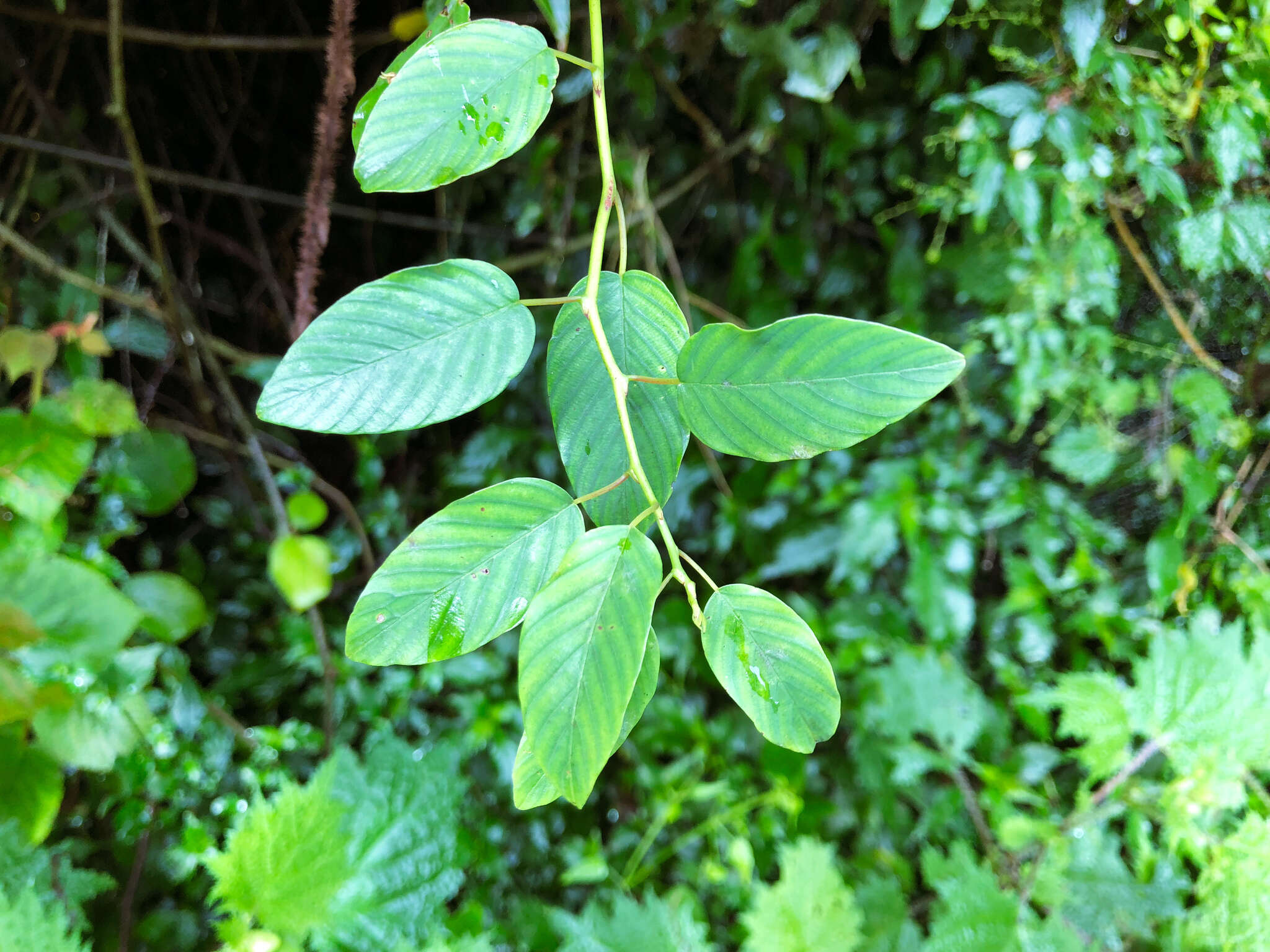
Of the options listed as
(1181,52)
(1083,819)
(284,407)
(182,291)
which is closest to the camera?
(284,407)

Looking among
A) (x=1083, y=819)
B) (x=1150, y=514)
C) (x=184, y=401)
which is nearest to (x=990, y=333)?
(x=1150, y=514)

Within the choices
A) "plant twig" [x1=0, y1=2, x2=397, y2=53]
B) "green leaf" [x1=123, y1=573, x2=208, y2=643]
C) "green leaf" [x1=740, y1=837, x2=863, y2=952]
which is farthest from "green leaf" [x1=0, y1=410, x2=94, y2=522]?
"green leaf" [x1=740, y1=837, x2=863, y2=952]

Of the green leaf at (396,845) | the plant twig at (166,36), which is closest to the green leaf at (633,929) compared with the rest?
the green leaf at (396,845)

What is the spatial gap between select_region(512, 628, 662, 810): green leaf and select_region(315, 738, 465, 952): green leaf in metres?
0.53

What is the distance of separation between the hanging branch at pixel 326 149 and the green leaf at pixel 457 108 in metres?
0.26

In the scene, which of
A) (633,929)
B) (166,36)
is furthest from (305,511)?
(633,929)

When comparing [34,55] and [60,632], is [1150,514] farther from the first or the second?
[34,55]

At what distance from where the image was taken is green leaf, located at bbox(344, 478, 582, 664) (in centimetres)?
26

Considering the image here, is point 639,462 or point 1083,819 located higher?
point 639,462

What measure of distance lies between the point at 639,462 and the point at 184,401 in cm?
98

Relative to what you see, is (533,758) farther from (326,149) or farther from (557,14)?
(326,149)

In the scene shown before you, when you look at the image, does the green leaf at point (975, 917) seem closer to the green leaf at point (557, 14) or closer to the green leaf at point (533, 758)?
the green leaf at point (533, 758)

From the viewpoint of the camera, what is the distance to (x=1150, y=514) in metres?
0.82

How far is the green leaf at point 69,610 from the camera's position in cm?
59
